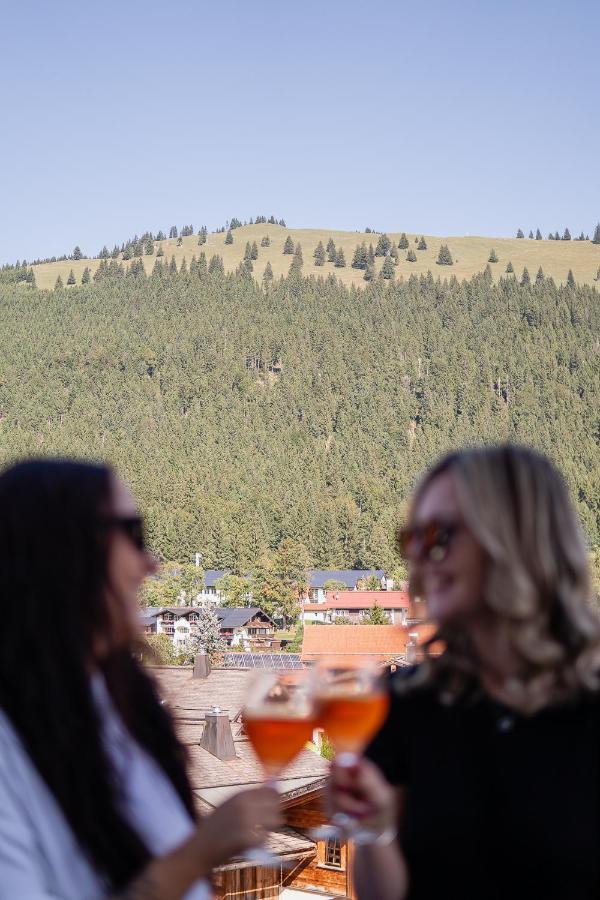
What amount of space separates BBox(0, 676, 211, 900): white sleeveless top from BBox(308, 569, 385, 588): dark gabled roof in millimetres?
95014

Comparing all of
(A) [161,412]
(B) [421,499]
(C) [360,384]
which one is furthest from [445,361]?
(B) [421,499]

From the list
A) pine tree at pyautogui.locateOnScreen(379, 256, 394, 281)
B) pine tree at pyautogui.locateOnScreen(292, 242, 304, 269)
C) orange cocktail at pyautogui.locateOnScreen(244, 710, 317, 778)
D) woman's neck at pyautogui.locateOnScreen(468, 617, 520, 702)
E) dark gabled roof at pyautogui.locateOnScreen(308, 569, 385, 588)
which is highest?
pine tree at pyautogui.locateOnScreen(292, 242, 304, 269)

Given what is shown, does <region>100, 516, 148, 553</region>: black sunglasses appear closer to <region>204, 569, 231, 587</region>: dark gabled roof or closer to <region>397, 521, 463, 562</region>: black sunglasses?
<region>397, 521, 463, 562</region>: black sunglasses

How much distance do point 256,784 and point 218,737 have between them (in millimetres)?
951

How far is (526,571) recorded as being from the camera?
5.39 feet

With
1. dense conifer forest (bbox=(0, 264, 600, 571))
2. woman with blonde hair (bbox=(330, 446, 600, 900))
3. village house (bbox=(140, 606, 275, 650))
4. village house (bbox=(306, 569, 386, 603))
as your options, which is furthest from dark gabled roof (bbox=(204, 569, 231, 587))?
woman with blonde hair (bbox=(330, 446, 600, 900))

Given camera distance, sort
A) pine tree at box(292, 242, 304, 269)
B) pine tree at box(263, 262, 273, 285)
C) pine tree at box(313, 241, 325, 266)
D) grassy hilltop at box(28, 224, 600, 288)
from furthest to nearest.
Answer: pine tree at box(313, 241, 325, 266) < grassy hilltop at box(28, 224, 600, 288) < pine tree at box(292, 242, 304, 269) < pine tree at box(263, 262, 273, 285)

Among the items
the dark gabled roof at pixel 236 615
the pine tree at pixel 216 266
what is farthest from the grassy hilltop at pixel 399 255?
the dark gabled roof at pixel 236 615

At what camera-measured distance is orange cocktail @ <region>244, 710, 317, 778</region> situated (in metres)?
1.53

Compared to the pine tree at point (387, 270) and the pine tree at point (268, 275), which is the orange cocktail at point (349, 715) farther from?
the pine tree at point (387, 270)

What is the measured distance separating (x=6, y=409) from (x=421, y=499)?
129273mm

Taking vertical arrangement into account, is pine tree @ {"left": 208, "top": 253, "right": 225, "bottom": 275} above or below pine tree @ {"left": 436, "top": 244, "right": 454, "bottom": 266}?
below

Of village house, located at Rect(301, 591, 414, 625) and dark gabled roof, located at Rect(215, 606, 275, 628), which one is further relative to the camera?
village house, located at Rect(301, 591, 414, 625)

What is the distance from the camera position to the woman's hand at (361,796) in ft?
5.17
